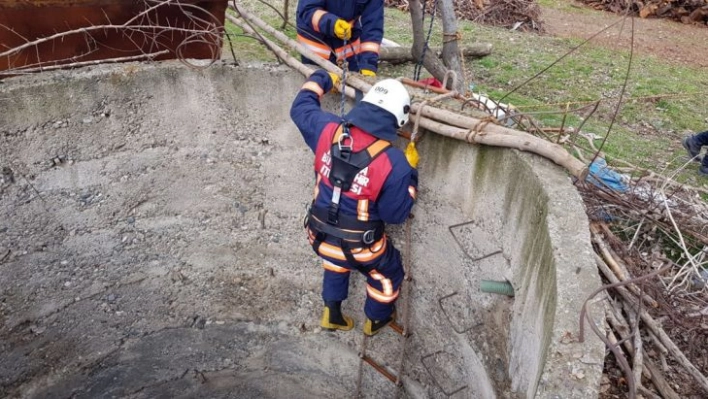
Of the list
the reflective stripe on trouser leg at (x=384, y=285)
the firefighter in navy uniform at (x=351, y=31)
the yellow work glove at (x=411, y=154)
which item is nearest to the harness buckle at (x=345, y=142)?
the yellow work glove at (x=411, y=154)

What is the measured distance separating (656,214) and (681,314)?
720 mm

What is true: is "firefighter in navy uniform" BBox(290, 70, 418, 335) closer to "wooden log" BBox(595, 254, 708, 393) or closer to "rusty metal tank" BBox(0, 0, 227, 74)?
"rusty metal tank" BBox(0, 0, 227, 74)

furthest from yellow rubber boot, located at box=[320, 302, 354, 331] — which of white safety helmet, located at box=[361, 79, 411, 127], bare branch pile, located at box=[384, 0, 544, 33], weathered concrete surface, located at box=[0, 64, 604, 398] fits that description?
bare branch pile, located at box=[384, 0, 544, 33]

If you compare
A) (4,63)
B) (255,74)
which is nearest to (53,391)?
(4,63)

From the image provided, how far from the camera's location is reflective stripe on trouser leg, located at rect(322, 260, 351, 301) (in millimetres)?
3945

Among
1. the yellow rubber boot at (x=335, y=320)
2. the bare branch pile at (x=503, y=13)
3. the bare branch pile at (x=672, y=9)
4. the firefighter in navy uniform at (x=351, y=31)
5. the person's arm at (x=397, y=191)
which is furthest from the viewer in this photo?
the bare branch pile at (x=672, y=9)

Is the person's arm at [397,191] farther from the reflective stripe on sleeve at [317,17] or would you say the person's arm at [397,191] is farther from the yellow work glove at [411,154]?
the reflective stripe on sleeve at [317,17]

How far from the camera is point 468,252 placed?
3477 millimetres

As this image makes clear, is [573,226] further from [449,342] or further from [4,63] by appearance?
[4,63]

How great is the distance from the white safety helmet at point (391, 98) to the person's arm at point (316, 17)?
1035 millimetres

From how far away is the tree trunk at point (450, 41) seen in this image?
4168mm

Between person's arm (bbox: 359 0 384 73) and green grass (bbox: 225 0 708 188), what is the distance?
1049mm

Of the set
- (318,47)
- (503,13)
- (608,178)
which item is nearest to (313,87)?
(318,47)

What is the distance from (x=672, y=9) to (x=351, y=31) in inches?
344
